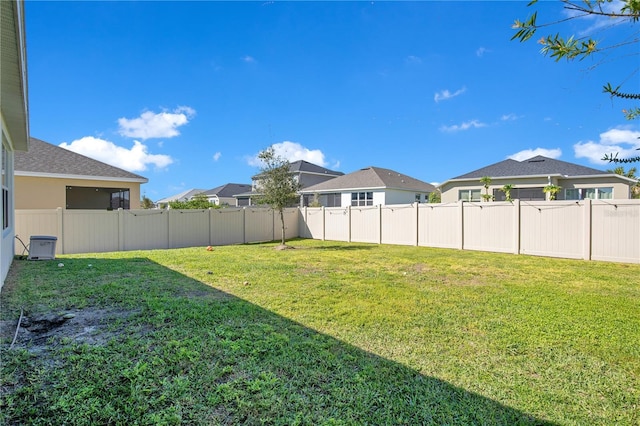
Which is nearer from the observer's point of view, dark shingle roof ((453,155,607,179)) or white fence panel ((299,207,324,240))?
white fence panel ((299,207,324,240))

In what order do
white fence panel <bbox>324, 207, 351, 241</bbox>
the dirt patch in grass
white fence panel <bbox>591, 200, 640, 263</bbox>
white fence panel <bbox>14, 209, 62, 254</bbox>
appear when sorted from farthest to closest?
1. white fence panel <bbox>324, 207, 351, 241</bbox>
2. white fence panel <bbox>14, 209, 62, 254</bbox>
3. white fence panel <bbox>591, 200, 640, 263</bbox>
4. the dirt patch in grass

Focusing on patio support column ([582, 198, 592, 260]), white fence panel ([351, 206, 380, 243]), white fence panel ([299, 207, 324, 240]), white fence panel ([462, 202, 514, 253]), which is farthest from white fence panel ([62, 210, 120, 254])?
patio support column ([582, 198, 592, 260])

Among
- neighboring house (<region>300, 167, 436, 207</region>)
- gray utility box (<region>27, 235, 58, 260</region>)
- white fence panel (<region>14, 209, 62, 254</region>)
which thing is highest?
neighboring house (<region>300, 167, 436, 207</region>)

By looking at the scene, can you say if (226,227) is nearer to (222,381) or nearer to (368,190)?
(368,190)

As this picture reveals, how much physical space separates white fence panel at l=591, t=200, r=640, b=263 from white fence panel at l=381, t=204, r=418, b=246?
238 inches

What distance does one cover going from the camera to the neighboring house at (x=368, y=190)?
84.3ft

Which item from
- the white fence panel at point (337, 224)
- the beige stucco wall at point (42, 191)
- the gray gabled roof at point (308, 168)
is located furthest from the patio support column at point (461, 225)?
the gray gabled roof at point (308, 168)

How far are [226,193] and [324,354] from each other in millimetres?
39041

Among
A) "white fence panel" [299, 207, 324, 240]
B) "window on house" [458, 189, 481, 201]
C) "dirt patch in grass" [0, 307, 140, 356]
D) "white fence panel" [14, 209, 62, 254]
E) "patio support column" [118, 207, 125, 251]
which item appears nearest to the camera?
"dirt patch in grass" [0, 307, 140, 356]

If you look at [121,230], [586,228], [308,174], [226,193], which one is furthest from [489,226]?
[226,193]

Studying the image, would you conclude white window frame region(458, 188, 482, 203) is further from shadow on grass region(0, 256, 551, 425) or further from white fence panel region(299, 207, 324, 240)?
shadow on grass region(0, 256, 551, 425)

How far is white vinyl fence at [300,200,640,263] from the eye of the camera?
10.2 meters

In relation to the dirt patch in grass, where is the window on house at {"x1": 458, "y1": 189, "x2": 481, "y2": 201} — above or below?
above

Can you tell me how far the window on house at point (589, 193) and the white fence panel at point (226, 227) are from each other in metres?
20.2
